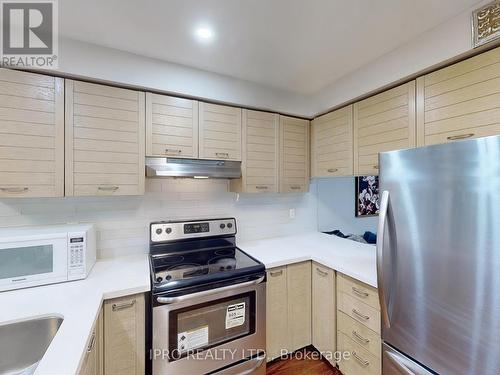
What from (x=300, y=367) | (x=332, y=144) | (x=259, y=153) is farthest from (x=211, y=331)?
(x=332, y=144)

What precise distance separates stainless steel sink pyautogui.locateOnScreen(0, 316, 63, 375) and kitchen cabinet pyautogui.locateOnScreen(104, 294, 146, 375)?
0.82 ft

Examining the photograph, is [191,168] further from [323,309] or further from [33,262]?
[323,309]

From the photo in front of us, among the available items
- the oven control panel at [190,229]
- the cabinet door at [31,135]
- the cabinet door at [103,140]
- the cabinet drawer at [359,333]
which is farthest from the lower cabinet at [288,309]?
the cabinet door at [31,135]

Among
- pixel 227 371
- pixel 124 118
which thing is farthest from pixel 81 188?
pixel 227 371

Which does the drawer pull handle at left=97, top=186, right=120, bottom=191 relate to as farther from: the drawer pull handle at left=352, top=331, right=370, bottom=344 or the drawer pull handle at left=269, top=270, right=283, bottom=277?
the drawer pull handle at left=352, top=331, right=370, bottom=344

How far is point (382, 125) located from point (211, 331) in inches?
73.4

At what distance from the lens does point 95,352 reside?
111 cm

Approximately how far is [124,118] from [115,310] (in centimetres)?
122

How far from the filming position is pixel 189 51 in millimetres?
1642

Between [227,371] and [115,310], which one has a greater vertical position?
[115,310]

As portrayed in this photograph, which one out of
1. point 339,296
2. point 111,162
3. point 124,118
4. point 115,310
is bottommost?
point 339,296

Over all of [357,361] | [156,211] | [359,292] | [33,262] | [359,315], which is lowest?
[357,361]

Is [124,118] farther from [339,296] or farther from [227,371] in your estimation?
[339,296]

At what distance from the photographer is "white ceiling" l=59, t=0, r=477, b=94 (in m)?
1.23
